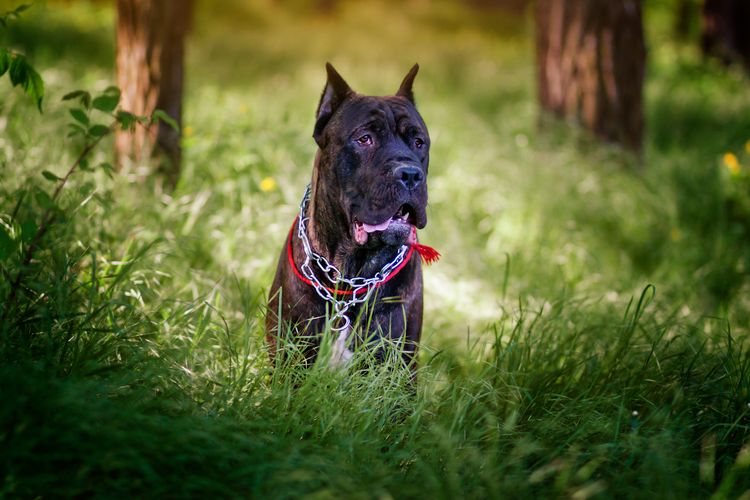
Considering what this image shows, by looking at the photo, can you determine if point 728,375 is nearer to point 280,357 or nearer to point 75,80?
point 280,357

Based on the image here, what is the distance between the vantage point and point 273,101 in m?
7.35

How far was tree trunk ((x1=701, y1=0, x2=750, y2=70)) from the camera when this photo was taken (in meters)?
13.5

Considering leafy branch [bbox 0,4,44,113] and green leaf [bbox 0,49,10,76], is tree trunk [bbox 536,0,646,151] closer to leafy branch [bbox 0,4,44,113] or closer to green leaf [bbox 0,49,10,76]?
leafy branch [bbox 0,4,44,113]

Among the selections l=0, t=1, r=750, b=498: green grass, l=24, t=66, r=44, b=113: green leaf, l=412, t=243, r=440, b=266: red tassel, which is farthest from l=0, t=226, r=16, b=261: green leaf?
l=412, t=243, r=440, b=266: red tassel

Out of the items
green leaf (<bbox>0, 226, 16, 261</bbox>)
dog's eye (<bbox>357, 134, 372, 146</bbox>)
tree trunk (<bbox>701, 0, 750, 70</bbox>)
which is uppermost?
tree trunk (<bbox>701, 0, 750, 70</bbox>)

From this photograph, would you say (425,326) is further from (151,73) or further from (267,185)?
(151,73)

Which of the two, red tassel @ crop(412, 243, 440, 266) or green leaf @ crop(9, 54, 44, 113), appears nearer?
green leaf @ crop(9, 54, 44, 113)

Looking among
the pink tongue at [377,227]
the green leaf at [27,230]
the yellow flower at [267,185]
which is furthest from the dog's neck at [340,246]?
the yellow flower at [267,185]

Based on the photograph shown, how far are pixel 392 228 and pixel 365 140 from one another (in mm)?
426

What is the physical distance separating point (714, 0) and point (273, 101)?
10.8 metres

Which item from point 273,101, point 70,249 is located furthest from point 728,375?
point 273,101

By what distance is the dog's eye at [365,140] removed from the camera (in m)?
2.88

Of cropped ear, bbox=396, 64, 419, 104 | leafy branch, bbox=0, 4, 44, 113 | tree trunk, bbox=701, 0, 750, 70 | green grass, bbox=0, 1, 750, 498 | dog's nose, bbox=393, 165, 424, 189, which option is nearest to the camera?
green grass, bbox=0, 1, 750, 498

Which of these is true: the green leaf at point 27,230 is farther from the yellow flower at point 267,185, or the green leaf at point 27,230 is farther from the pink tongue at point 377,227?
the yellow flower at point 267,185
